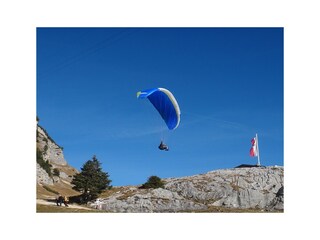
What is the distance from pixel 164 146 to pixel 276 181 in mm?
27854

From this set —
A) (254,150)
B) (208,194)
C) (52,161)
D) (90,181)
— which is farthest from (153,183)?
(52,161)

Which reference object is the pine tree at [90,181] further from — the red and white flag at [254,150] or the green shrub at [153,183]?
the red and white flag at [254,150]

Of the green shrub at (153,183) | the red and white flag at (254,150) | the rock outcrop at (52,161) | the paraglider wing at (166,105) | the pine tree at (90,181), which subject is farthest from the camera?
the rock outcrop at (52,161)

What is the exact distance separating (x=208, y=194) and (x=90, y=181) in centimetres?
1449

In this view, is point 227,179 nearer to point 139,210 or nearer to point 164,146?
point 139,210

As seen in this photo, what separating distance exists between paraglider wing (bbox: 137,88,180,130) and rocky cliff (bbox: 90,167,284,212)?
45.2 ft

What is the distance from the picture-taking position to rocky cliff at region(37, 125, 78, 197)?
6523 cm

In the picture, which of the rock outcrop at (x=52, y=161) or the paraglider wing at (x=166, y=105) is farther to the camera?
the rock outcrop at (x=52, y=161)

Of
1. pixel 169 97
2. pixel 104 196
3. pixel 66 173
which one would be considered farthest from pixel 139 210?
pixel 66 173

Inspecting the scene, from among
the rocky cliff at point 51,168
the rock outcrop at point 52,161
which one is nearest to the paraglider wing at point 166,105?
the rocky cliff at point 51,168

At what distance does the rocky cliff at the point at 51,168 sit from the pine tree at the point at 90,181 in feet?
34.9

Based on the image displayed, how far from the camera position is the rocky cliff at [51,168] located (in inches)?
Answer: 2568

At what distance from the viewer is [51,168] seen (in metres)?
79.9

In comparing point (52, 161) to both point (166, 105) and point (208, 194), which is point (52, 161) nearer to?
point (208, 194)
